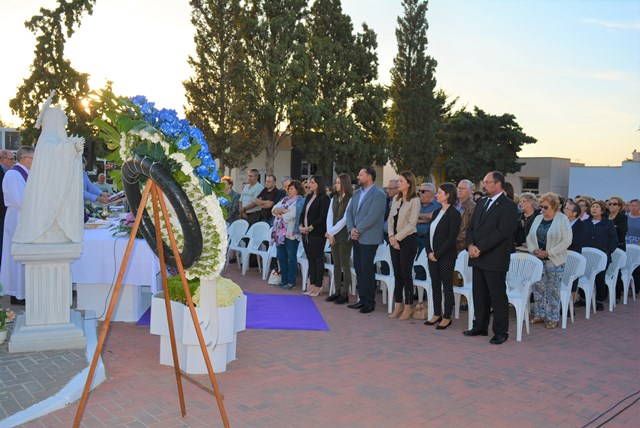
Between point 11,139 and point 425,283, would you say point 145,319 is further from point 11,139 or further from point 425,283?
point 11,139

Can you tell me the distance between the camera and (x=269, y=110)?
3225 cm

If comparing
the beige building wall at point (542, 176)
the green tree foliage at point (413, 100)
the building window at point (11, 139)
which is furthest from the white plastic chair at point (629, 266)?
the beige building wall at point (542, 176)

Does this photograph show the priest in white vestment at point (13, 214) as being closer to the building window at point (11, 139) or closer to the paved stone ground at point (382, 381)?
the paved stone ground at point (382, 381)

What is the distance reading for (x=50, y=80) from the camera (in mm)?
27000

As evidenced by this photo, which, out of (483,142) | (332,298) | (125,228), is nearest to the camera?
(125,228)

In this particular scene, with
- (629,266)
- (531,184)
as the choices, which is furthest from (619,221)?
(531,184)

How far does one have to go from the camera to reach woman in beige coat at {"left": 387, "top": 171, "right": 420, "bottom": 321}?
25.5 ft

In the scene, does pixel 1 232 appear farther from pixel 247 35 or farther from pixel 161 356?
pixel 247 35

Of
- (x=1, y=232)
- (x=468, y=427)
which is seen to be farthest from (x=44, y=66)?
(x=468, y=427)

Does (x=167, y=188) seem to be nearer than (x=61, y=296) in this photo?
Yes

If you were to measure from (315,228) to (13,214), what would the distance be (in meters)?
4.47

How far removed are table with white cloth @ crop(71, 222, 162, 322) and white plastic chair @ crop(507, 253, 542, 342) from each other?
457cm

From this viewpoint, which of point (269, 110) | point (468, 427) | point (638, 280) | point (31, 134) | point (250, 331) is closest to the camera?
point (468, 427)

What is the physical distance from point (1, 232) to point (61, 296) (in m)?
3.04
